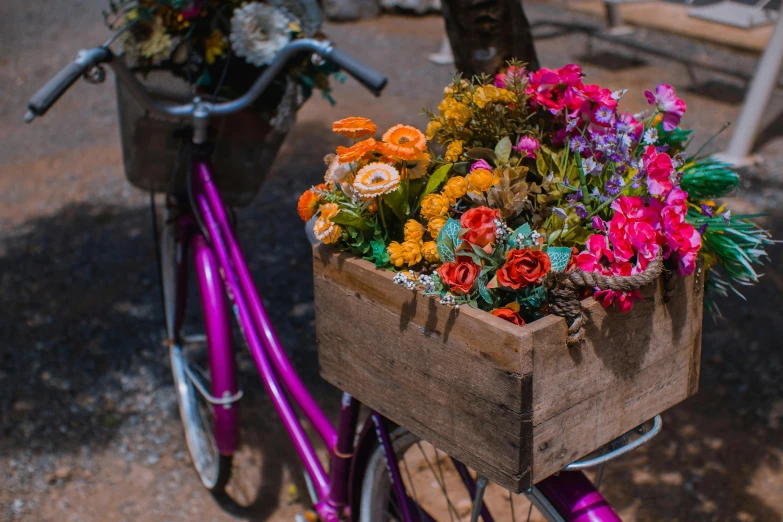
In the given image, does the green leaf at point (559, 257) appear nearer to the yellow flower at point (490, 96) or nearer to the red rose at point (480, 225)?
the red rose at point (480, 225)

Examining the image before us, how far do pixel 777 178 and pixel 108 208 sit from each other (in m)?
4.70

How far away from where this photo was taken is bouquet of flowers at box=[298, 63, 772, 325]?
1.21 m

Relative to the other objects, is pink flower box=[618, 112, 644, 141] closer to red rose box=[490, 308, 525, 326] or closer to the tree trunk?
red rose box=[490, 308, 525, 326]

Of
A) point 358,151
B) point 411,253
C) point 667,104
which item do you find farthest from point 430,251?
point 667,104

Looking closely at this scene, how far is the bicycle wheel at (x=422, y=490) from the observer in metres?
1.79

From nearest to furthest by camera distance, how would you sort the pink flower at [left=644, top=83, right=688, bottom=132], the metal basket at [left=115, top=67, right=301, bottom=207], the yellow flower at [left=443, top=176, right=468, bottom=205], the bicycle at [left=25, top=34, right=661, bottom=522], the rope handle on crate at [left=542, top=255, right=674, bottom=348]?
the rope handle on crate at [left=542, top=255, right=674, bottom=348]
the yellow flower at [left=443, top=176, right=468, bottom=205]
the pink flower at [left=644, top=83, right=688, bottom=132]
the bicycle at [left=25, top=34, right=661, bottom=522]
the metal basket at [left=115, top=67, right=301, bottom=207]

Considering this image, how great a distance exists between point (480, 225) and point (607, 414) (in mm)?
403

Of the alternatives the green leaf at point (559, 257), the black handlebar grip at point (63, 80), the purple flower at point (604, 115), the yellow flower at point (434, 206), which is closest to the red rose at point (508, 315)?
the green leaf at point (559, 257)

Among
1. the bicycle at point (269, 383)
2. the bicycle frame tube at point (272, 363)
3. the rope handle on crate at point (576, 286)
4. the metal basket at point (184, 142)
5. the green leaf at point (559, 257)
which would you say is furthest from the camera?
the metal basket at point (184, 142)

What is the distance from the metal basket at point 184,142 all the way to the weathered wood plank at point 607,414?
4.68 ft

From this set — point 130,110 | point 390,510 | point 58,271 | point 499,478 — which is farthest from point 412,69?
point 499,478

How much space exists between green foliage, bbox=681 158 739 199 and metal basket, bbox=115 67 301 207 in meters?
1.30

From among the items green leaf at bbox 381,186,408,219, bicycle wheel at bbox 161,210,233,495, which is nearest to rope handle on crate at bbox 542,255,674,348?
green leaf at bbox 381,186,408,219

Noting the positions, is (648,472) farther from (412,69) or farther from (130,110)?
(412,69)
